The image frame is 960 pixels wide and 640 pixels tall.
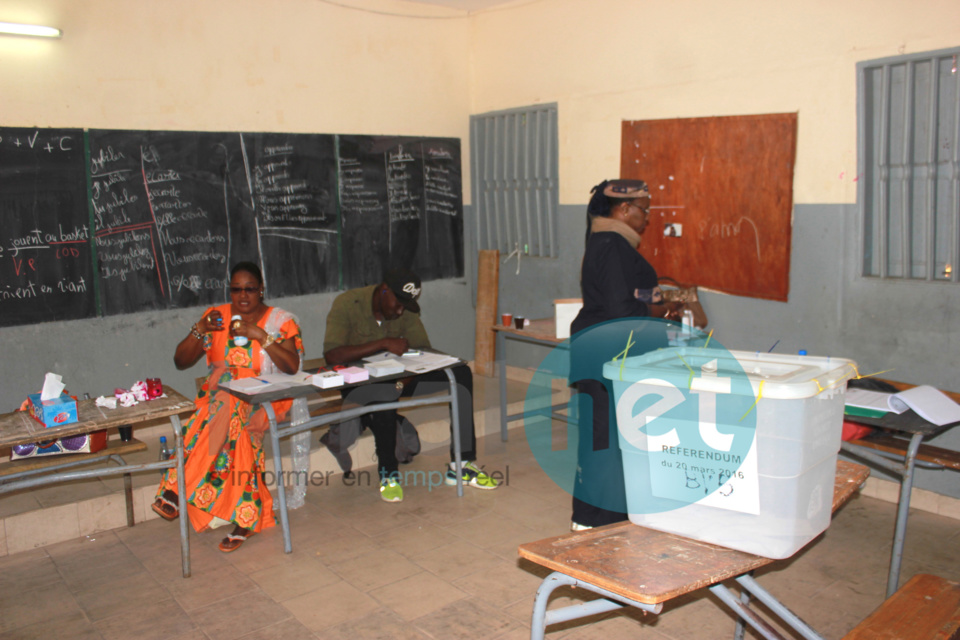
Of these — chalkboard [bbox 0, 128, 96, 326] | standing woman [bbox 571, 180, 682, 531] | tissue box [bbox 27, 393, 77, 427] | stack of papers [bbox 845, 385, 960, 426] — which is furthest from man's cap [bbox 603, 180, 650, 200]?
chalkboard [bbox 0, 128, 96, 326]

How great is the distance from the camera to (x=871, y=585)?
3.02m

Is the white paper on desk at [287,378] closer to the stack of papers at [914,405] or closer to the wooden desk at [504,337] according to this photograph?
the wooden desk at [504,337]

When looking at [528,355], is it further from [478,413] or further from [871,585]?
[871,585]

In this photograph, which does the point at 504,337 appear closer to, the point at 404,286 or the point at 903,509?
the point at 404,286

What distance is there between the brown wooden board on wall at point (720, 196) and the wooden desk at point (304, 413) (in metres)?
1.87

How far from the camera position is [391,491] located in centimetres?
398

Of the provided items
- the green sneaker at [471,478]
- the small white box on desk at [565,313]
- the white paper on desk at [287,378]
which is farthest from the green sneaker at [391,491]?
the small white box on desk at [565,313]

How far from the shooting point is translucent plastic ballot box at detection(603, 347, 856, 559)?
150cm

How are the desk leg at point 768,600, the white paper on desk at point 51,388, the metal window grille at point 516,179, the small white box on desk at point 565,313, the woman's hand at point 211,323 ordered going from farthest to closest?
1. the metal window grille at point 516,179
2. the small white box on desk at point 565,313
3. the woman's hand at point 211,323
4. the white paper on desk at point 51,388
5. the desk leg at point 768,600

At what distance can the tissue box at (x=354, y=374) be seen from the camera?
343 centimetres

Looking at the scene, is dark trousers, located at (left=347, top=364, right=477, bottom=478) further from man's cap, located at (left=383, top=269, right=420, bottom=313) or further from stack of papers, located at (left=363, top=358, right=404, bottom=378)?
man's cap, located at (left=383, top=269, right=420, bottom=313)

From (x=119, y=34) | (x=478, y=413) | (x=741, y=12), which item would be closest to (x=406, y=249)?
(x=478, y=413)

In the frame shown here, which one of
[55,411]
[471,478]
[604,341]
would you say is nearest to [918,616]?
[604,341]

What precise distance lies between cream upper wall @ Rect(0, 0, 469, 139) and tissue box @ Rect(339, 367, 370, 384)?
2.42 m
